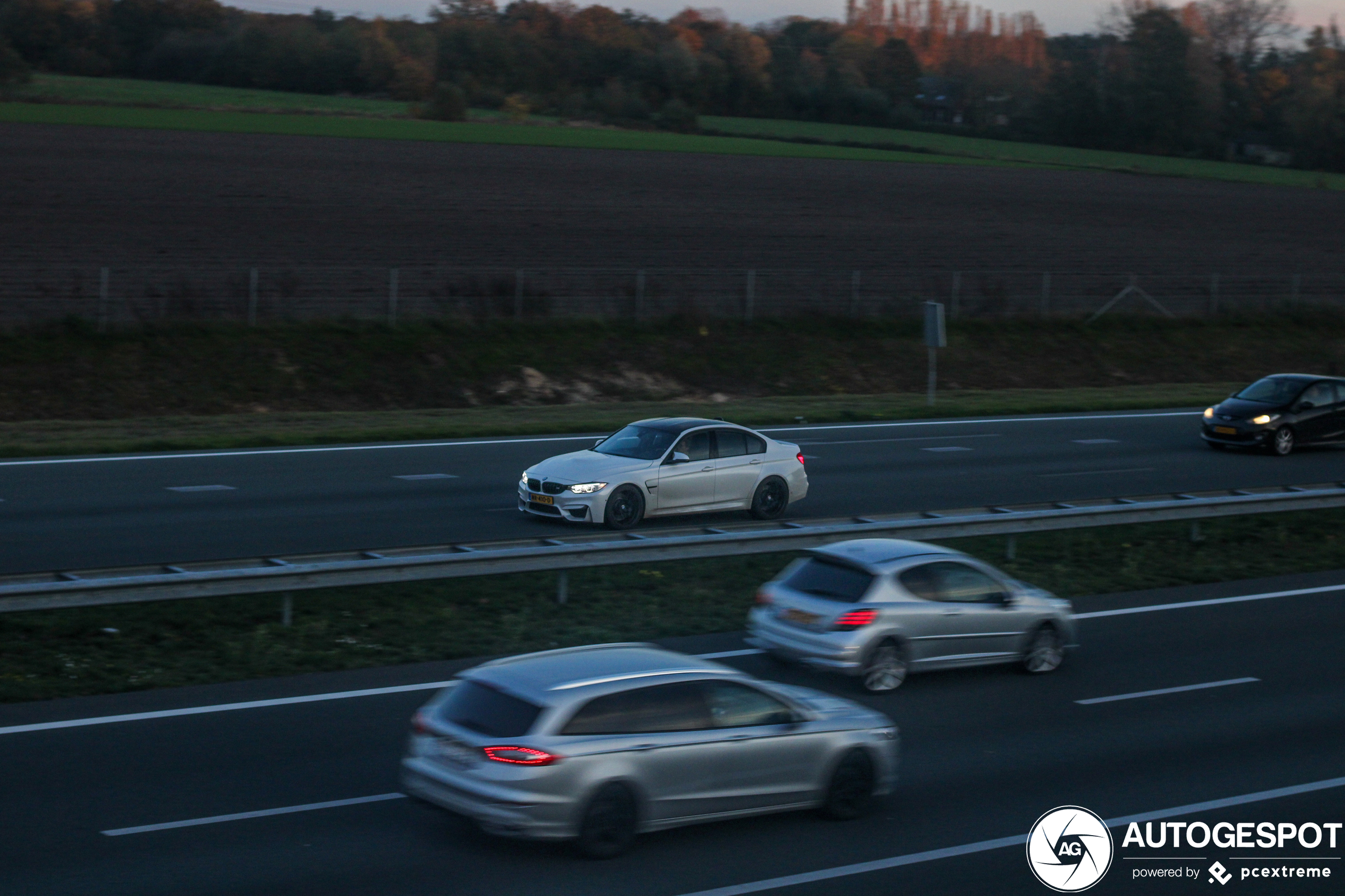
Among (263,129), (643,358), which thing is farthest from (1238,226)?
(263,129)

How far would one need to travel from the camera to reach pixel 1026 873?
27.1 feet

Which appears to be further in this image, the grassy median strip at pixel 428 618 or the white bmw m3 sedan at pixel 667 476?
the white bmw m3 sedan at pixel 667 476

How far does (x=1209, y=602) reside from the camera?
53.2 feet

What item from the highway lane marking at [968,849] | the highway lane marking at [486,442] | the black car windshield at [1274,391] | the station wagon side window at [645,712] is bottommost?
the highway lane marking at [486,442]

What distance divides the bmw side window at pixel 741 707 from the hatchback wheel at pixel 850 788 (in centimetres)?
47

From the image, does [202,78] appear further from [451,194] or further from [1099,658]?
[1099,658]

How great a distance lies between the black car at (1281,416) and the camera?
2711 centimetres

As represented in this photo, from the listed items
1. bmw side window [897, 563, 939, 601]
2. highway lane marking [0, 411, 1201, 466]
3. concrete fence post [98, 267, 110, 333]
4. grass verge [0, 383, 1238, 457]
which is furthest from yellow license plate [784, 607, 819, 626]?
concrete fence post [98, 267, 110, 333]

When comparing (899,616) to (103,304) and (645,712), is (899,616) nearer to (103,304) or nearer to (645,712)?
(645,712)

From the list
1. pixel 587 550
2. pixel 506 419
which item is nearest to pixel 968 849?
pixel 587 550

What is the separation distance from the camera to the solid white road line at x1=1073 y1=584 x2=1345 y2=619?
51.0 feet

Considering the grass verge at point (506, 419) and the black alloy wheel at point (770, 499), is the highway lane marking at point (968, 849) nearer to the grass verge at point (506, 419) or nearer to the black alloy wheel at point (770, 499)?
the black alloy wheel at point (770, 499)

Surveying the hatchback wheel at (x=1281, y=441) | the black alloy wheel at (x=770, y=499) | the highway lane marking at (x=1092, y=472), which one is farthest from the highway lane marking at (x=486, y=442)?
the black alloy wheel at (x=770, y=499)

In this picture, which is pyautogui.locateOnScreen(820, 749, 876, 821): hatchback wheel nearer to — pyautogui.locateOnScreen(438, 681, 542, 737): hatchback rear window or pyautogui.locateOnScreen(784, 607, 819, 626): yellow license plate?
pyautogui.locateOnScreen(438, 681, 542, 737): hatchback rear window
